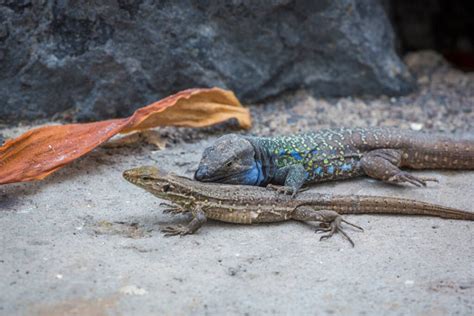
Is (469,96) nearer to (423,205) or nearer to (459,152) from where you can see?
(459,152)

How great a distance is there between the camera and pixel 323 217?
537 cm

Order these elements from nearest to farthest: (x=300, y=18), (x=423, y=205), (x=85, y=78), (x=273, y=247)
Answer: (x=273, y=247), (x=423, y=205), (x=85, y=78), (x=300, y=18)

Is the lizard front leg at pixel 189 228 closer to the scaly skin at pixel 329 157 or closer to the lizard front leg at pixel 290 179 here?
the scaly skin at pixel 329 157

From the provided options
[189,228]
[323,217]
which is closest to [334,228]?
[323,217]

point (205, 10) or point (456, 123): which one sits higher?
point (205, 10)

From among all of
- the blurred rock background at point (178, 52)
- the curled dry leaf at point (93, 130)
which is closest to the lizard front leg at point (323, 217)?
the curled dry leaf at point (93, 130)

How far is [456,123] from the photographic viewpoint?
25.4 ft

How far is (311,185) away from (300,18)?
2.36m

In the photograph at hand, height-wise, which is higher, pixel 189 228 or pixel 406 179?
pixel 189 228

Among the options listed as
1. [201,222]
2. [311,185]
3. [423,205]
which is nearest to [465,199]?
[423,205]

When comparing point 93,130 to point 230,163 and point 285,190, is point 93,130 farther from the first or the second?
point 285,190

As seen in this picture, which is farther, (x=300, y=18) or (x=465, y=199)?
(x=300, y=18)

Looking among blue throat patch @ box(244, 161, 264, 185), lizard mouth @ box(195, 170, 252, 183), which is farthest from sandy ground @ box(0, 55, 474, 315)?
blue throat patch @ box(244, 161, 264, 185)

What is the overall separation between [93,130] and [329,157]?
91.1 inches
